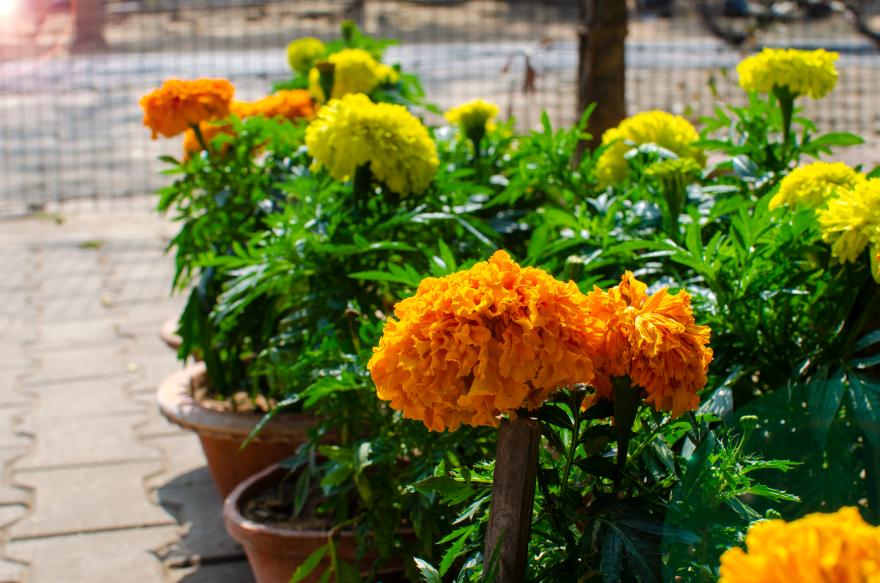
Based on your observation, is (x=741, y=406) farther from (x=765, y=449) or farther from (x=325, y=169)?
(x=325, y=169)

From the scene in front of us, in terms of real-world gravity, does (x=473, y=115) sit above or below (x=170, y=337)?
above

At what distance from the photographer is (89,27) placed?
1321cm

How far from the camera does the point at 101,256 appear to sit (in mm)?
5254

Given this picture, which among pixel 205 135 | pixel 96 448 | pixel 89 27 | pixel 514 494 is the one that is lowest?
pixel 96 448

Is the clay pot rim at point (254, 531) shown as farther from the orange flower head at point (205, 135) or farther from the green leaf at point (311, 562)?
the orange flower head at point (205, 135)

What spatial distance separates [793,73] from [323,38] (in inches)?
486

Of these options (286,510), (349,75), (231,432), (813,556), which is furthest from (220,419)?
(813,556)

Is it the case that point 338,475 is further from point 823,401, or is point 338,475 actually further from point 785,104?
point 785,104

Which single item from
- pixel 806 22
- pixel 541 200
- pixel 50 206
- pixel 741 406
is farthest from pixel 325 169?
pixel 806 22

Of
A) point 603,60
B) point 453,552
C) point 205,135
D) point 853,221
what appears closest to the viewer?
point 453,552

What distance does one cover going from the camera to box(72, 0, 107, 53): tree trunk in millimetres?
12438

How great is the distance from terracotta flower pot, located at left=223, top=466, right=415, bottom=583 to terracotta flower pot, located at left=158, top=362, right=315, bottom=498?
23 centimetres

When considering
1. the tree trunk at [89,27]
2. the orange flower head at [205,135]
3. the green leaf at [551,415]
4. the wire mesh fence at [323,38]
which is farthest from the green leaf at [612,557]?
the tree trunk at [89,27]

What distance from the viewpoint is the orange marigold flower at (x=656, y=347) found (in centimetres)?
74
